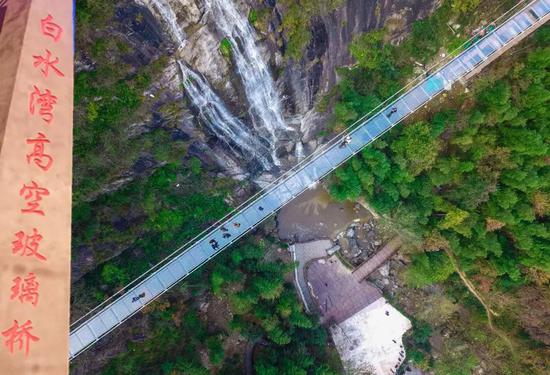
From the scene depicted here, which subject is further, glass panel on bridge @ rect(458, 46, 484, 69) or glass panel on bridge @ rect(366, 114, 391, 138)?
glass panel on bridge @ rect(366, 114, 391, 138)

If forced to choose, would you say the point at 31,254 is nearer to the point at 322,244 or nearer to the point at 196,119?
the point at 196,119

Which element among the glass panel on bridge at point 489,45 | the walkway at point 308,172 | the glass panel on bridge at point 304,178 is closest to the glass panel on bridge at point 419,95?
the walkway at point 308,172

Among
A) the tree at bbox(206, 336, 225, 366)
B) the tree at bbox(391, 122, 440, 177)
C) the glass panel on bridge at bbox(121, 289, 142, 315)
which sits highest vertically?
the glass panel on bridge at bbox(121, 289, 142, 315)

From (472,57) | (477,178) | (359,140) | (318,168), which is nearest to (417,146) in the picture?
(359,140)

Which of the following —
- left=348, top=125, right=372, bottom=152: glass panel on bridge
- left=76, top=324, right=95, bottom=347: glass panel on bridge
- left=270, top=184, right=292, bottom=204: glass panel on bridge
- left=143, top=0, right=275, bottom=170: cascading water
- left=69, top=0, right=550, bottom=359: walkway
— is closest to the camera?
left=143, top=0, right=275, bottom=170: cascading water

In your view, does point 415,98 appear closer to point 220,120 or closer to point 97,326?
point 220,120

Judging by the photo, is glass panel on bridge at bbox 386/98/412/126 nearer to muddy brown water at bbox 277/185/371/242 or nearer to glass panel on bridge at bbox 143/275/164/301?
muddy brown water at bbox 277/185/371/242

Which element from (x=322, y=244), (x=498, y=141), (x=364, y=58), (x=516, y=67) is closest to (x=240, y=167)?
(x=322, y=244)

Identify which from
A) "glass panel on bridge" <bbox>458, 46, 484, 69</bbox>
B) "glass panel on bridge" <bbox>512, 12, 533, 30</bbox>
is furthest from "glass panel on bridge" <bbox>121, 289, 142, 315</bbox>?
"glass panel on bridge" <bbox>512, 12, 533, 30</bbox>

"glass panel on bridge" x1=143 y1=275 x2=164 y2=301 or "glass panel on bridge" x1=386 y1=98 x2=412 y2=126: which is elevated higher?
"glass panel on bridge" x1=386 y1=98 x2=412 y2=126
